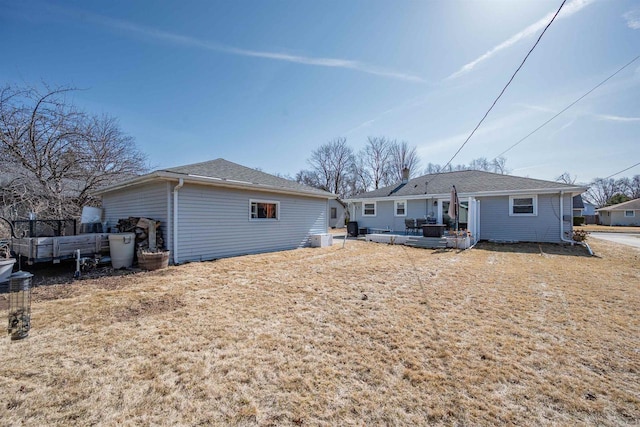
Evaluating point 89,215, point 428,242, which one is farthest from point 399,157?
point 89,215

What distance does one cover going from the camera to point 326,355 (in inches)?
105

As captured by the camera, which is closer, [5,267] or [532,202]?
[5,267]

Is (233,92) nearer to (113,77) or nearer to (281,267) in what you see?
(113,77)

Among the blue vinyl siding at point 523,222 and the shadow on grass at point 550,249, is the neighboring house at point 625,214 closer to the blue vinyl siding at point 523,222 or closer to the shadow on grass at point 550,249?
the blue vinyl siding at point 523,222

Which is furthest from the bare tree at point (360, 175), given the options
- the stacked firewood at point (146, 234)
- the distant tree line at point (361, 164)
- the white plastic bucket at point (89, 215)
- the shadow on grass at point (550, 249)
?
the stacked firewood at point (146, 234)

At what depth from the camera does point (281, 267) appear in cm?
703

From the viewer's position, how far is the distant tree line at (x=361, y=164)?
37.2 m

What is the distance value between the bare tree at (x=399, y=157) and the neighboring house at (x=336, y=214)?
10465 mm

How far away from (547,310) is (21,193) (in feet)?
48.8

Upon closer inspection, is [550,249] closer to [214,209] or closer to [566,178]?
[214,209]

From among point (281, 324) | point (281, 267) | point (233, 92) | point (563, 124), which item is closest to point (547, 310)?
point (281, 324)

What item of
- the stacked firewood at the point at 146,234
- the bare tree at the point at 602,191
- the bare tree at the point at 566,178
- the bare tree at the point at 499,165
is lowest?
the stacked firewood at the point at 146,234

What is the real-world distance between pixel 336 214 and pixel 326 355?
2858 centimetres

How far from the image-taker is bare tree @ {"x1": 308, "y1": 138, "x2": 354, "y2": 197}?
38062 millimetres
